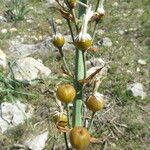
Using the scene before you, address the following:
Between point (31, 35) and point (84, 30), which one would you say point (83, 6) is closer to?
point (84, 30)

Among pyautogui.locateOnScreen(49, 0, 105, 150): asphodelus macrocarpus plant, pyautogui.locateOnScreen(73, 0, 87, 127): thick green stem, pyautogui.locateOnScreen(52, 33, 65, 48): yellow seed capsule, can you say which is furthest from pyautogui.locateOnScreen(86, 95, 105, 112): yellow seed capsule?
pyautogui.locateOnScreen(52, 33, 65, 48): yellow seed capsule

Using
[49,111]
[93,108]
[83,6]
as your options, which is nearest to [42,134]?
[49,111]

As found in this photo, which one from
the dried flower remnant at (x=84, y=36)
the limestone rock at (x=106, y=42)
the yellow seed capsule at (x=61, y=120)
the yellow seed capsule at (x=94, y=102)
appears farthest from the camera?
the limestone rock at (x=106, y=42)

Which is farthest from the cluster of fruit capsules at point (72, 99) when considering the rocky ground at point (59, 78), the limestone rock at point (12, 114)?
the limestone rock at point (12, 114)

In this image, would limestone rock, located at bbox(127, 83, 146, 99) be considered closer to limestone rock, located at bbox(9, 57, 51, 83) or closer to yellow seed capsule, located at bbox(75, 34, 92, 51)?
limestone rock, located at bbox(9, 57, 51, 83)

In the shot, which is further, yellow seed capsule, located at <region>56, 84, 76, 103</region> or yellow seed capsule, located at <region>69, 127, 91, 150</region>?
Result: yellow seed capsule, located at <region>56, 84, 76, 103</region>

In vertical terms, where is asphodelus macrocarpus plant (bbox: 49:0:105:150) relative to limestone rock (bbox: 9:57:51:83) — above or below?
above

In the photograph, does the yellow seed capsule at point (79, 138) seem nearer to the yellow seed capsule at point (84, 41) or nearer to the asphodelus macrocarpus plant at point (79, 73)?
the asphodelus macrocarpus plant at point (79, 73)

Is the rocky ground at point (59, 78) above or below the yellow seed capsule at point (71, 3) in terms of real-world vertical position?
below
